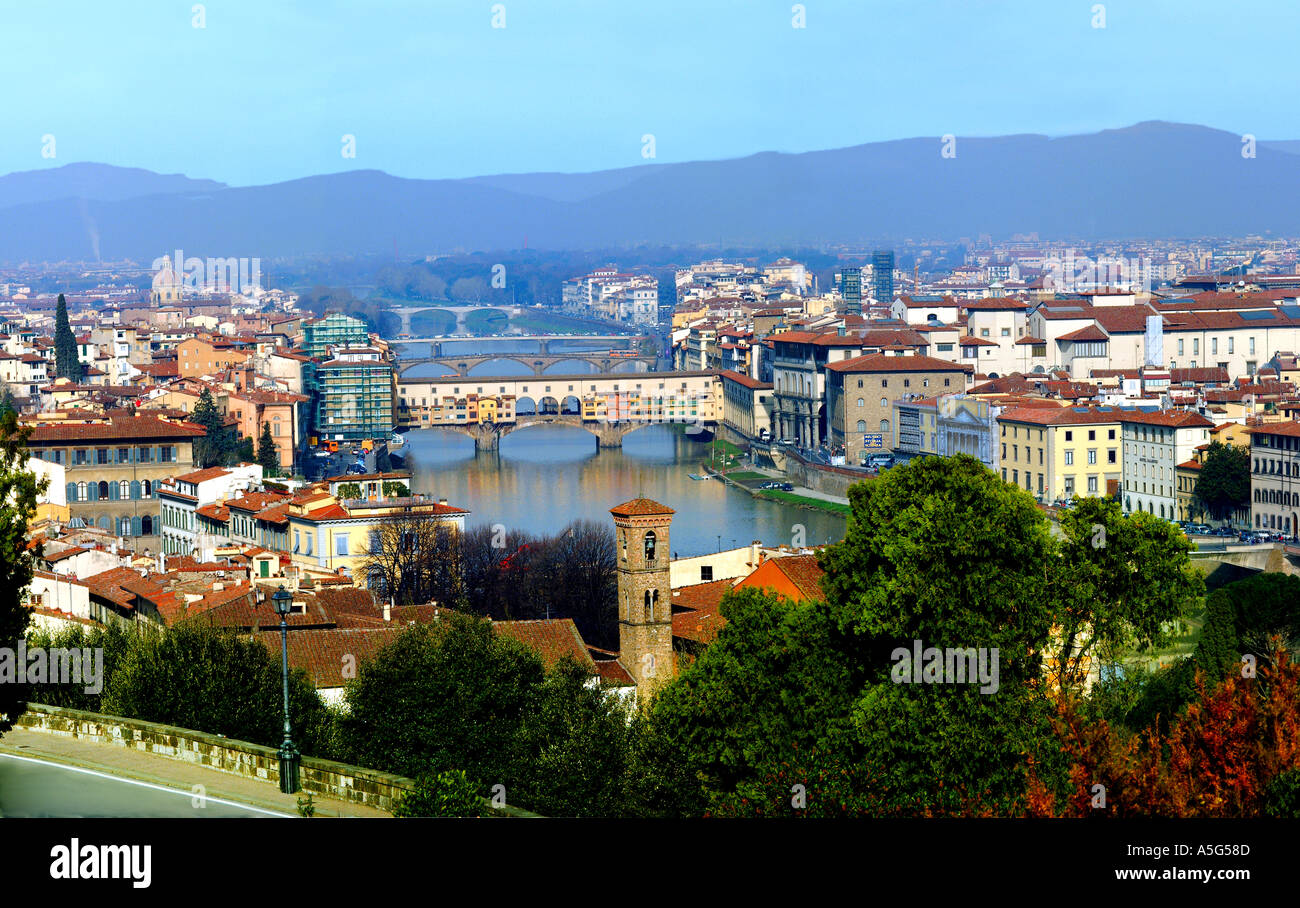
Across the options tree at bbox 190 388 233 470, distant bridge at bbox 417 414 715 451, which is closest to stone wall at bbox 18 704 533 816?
tree at bbox 190 388 233 470

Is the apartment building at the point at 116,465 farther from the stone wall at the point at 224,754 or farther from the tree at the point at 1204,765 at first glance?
the tree at the point at 1204,765

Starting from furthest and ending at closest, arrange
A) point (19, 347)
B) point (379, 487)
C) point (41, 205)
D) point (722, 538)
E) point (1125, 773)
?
point (41, 205) → point (19, 347) → point (722, 538) → point (379, 487) → point (1125, 773)

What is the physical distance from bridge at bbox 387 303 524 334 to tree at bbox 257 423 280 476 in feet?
146

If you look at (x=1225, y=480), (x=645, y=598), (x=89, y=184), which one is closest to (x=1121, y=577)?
(x=645, y=598)

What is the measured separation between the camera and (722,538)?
63.1 ft

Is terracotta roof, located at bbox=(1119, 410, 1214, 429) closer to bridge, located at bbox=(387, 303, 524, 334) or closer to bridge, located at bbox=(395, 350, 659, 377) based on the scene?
bridge, located at bbox=(395, 350, 659, 377)

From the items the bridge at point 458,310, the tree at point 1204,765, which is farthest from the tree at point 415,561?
the bridge at point 458,310

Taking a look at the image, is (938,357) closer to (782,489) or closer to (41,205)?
(782,489)

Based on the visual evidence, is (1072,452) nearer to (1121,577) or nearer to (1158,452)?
(1158,452)

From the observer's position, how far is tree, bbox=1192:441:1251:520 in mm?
19625

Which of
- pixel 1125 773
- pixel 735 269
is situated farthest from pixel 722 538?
pixel 735 269

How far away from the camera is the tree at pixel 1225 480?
64.4ft

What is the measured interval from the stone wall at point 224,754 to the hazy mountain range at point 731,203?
102 m

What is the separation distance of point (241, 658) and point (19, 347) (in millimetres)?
26045
